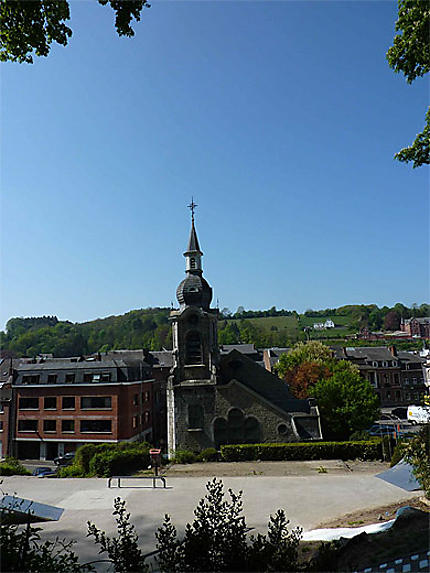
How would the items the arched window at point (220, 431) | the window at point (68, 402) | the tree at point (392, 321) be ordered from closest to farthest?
the arched window at point (220, 431), the window at point (68, 402), the tree at point (392, 321)

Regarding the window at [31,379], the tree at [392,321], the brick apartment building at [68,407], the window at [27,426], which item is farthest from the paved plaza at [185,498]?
the tree at [392,321]

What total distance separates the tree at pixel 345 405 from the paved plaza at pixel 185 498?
29.3ft

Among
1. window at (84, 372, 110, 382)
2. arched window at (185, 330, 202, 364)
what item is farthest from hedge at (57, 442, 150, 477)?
window at (84, 372, 110, 382)

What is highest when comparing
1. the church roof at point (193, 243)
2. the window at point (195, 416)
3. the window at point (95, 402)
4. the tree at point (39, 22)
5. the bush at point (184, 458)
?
the church roof at point (193, 243)

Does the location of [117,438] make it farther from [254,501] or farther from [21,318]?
[21,318]

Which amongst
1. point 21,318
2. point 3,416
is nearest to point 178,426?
point 3,416

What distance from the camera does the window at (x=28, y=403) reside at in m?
35.8

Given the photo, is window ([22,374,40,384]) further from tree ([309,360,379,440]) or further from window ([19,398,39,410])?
tree ([309,360,379,440])

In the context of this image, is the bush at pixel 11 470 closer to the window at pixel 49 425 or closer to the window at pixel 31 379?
the window at pixel 49 425

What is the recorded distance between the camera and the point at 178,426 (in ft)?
96.1

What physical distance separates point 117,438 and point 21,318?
91.5 m

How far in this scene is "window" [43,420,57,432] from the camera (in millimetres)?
35062

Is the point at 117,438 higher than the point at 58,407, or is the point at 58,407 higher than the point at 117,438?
the point at 58,407

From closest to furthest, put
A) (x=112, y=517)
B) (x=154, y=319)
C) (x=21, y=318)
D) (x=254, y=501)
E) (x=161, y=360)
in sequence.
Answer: (x=112, y=517) → (x=254, y=501) → (x=161, y=360) → (x=21, y=318) → (x=154, y=319)
